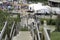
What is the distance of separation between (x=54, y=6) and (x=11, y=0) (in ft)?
28.6

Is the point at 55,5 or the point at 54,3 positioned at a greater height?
the point at 54,3

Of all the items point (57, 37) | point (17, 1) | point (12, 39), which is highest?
point (12, 39)

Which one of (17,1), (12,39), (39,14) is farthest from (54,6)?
(12,39)

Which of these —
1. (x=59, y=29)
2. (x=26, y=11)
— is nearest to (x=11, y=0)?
(x=26, y=11)

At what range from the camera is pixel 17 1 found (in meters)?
33.4

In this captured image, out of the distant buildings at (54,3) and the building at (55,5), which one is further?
the distant buildings at (54,3)

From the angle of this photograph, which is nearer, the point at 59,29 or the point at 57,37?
the point at 57,37

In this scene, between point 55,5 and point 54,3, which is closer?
point 55,5

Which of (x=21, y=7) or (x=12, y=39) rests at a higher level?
(x=12, y=39)

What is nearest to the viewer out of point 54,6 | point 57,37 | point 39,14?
point 57,37

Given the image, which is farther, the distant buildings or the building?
the distant buildings

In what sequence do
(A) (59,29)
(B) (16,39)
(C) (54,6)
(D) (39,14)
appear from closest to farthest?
(B) (16,39) → (A) (59,29) → (D) (39,14) → (C) (54,6)

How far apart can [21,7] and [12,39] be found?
2170cm

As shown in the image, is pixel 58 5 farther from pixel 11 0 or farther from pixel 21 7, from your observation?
pixel 11 0
